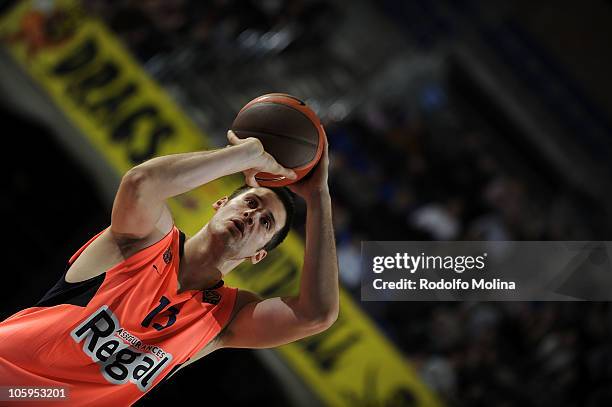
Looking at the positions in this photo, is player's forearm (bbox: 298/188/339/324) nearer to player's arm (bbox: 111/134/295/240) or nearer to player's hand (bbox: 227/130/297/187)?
player's hand (bbox: 227/130/297/187)

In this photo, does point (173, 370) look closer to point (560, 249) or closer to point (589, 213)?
point (560, 249)

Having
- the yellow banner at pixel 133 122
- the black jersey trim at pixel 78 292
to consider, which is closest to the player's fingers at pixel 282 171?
the black jersey trim at pixel 78 292

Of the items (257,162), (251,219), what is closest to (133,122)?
(251,219)

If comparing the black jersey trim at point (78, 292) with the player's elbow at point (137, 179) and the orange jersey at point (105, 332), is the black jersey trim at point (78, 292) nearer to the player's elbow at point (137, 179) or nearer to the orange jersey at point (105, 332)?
the orange jersey at point (105, 332)

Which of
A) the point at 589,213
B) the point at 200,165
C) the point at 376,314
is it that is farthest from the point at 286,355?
the point at 589,213

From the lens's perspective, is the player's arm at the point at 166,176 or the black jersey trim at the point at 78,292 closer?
the player's arm at the point at 166,176

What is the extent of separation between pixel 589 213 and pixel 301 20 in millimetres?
3575

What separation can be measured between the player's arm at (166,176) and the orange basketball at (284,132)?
0.25m

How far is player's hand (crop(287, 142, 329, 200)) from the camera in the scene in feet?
10.1

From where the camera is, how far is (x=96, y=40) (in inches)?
242

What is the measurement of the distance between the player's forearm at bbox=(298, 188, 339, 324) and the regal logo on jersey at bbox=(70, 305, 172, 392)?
0.58 metres

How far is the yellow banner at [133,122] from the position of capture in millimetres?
5684

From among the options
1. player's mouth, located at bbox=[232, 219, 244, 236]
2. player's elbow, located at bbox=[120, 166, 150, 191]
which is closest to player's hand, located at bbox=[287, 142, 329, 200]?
player's mouth, located at bbox=[232, 219, 244, 236]

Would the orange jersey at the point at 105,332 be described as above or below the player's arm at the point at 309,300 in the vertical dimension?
above
